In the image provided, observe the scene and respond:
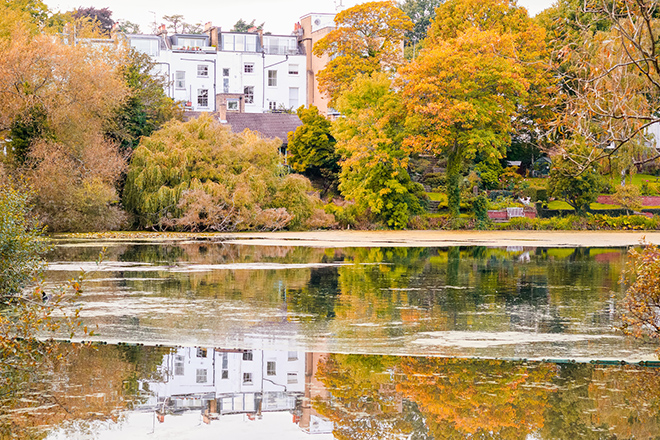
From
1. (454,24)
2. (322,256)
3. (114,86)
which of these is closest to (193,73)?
(454,24)

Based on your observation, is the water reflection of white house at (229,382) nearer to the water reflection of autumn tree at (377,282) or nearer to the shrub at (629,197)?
the water reflection of autumn tree at (377,282)

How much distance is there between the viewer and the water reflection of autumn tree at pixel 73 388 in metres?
7.77

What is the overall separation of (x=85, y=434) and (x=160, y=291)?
428 inches

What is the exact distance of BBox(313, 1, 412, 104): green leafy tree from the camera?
2233 inches

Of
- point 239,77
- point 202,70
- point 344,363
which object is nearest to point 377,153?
point 344,363

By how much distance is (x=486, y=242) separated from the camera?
36.9 metres

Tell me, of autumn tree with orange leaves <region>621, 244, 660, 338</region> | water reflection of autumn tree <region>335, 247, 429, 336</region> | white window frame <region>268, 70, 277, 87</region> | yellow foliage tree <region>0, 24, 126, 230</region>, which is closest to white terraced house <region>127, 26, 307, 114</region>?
white window frame <region>268, 70, 277, 87</region>

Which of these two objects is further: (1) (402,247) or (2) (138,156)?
(2) (138,156)

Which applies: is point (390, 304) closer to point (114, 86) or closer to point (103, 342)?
point (103, 342)

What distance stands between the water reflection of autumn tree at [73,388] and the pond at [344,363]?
3 cm

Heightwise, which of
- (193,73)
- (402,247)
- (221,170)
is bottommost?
(402,247)

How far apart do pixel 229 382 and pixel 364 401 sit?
178 cm

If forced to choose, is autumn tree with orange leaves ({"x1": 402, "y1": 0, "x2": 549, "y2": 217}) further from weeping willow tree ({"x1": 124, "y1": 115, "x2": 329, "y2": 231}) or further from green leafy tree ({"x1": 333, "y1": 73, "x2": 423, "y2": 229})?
weeping willow tree ({"x1": 124, "y1": 115, "x2": 329, "y2": 231})

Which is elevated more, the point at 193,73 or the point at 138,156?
the point at 193,73
